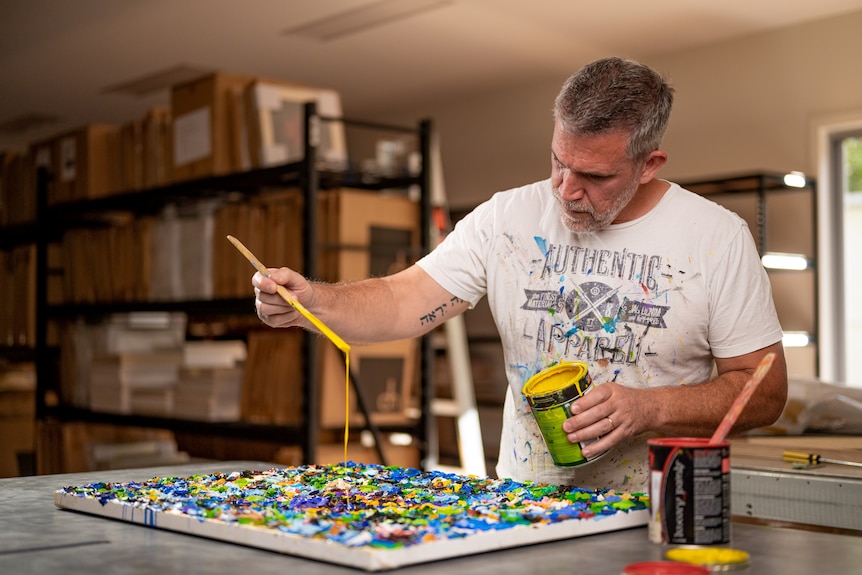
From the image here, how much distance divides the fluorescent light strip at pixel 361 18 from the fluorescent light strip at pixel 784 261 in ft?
6.15

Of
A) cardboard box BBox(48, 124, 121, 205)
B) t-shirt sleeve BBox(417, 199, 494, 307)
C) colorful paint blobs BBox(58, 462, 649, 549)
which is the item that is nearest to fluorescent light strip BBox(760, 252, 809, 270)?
t-shirt sleeve BBox(417, 199, 494, 307)

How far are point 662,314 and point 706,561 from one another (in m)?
0.71

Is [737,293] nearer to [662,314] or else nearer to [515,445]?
[662,314]

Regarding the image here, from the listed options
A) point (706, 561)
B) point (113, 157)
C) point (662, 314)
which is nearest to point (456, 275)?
point (662, 314)

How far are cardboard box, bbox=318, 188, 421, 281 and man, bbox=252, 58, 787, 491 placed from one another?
6.10 ft

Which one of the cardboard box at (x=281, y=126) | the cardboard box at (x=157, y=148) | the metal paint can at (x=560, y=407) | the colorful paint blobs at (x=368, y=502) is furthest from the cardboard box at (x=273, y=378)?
the metal paint can at (x=560, y=407)

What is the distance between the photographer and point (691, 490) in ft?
3.55

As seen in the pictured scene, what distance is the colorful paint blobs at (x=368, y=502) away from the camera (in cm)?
110

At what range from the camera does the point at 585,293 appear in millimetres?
1738

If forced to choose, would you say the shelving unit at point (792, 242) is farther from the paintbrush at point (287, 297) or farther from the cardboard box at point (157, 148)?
the paintbrush at point (287, 297)

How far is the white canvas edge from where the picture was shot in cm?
101

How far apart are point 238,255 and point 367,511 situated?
2.88 meters

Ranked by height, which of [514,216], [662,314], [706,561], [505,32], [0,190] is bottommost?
[706,561]

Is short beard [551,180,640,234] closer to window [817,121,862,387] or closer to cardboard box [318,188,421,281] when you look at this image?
cardboard box [318,188,421,281]
